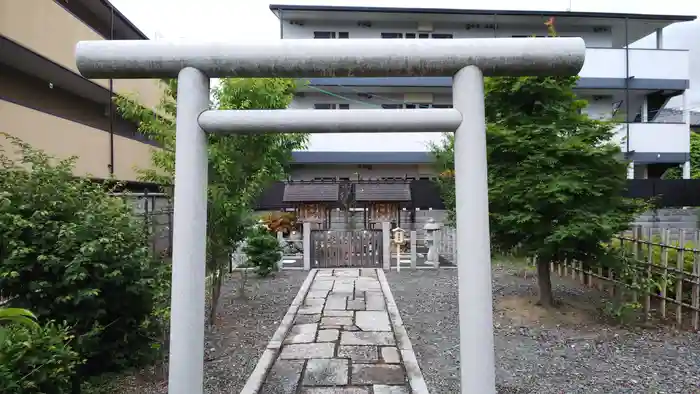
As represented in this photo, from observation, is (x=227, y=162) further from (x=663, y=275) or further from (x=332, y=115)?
(x=663, y=275)

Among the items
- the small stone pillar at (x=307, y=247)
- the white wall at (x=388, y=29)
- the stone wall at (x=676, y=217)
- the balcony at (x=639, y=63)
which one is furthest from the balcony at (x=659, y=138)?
the small stone pillar at (x=307, y=247)

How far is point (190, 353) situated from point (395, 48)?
1.85m

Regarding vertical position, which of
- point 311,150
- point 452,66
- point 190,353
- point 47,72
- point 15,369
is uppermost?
point 47,72

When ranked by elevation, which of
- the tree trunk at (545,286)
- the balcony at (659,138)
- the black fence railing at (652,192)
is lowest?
the tree trunk at (545,286)

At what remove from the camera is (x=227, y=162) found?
496cm

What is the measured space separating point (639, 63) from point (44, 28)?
1882 centimetres

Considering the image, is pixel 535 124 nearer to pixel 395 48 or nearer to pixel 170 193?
pixel 395 48

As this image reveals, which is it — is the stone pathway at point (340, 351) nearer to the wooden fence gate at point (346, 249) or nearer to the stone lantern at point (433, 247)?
the wooden fence gate at point (346, 249)

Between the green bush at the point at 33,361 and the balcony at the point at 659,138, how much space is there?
17851 millimetres

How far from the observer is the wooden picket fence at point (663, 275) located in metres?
4.97

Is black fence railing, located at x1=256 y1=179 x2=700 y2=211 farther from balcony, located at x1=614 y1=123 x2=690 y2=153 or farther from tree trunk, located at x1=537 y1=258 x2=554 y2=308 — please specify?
tree trunk, located at x1=537 y1=258 x2=554 y2=308

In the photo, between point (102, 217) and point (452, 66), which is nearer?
point (452, 66)

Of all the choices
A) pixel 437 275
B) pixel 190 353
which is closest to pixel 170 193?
pixel 190 353

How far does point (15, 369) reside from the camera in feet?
7.98
